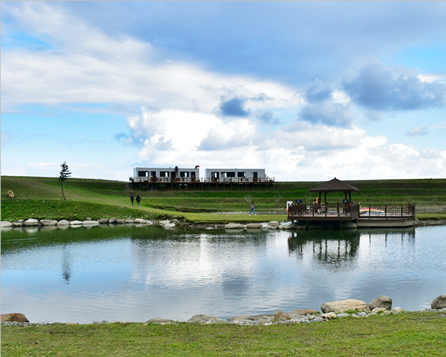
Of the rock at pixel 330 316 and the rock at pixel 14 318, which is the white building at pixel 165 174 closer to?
the rock at pixel 14 318

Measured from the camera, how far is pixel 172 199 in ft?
227

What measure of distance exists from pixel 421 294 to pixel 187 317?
9406mm

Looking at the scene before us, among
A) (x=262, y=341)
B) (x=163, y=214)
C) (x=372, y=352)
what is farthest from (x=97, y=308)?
(x=163, y=214)

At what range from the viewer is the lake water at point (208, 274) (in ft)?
48.3

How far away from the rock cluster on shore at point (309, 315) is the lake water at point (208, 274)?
4.03 feet

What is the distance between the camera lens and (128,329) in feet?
35.9

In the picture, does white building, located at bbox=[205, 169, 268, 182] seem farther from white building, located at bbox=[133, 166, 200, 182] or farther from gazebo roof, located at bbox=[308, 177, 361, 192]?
gazebo roof, located at bbox=[308, 177, 361, 192]

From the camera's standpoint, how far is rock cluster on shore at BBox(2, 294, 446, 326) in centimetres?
1163

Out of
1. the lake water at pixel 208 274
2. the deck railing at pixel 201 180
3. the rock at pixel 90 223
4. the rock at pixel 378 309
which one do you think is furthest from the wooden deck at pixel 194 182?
the rock at pixel 378 309

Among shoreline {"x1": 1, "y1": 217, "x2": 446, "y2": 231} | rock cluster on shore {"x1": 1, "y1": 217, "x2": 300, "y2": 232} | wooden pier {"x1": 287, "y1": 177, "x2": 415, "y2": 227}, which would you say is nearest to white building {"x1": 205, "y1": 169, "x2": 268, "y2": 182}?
rock cluster on shore {"x1": 1, "y1": 217, "x2": 300, "y2": 232}

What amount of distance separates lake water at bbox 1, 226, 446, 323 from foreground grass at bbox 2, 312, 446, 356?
8.54ft

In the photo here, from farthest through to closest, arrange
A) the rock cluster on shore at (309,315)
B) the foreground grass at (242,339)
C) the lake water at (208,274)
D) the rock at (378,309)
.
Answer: the lake water at (208,274) → the rock at (378,309) → the rock cluster on shore at (309,315) → the foreground grass at (242,339)

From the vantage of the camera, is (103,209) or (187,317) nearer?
(187,317)

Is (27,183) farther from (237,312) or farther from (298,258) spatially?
(237,312)
